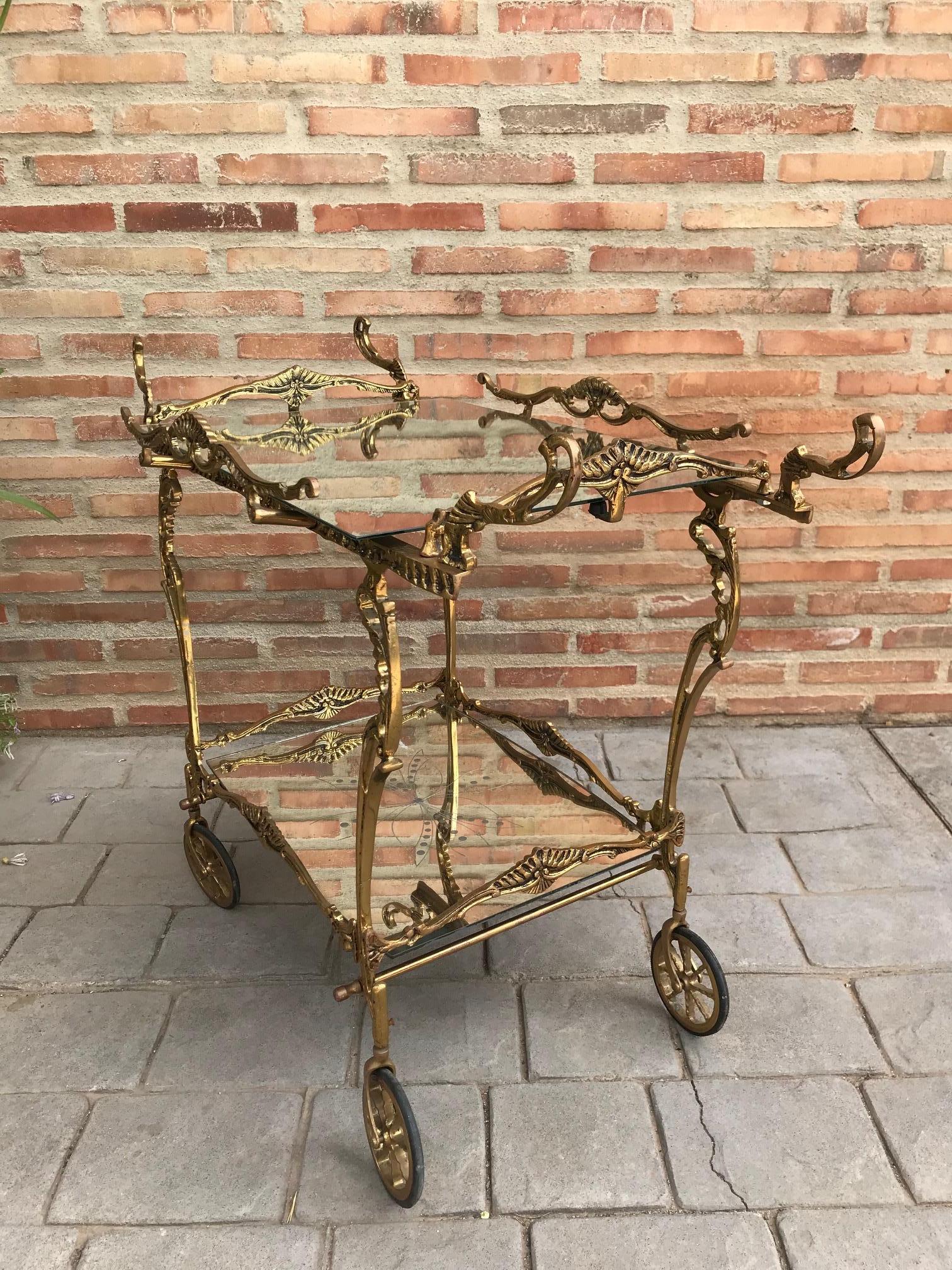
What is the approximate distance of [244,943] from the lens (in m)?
1.85

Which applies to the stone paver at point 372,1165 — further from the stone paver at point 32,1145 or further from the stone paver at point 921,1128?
the stone paver at point 921,1128

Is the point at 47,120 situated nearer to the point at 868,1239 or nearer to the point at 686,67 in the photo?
the point at 686,67

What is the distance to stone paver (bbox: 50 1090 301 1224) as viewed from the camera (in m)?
1.35

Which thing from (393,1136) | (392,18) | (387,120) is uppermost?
(392,18)

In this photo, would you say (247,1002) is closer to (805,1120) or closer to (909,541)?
(805,1120)

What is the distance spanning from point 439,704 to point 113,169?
1279 millimetres

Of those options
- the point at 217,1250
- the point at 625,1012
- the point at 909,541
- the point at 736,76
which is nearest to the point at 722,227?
the point at 736,76

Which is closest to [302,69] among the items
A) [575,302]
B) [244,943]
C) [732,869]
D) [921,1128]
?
[575,302]

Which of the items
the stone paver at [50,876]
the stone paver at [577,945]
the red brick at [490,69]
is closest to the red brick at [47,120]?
the red brick at [490,69]

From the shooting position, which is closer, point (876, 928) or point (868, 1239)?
point (868, 1239)

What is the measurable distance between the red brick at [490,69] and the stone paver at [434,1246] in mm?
2010

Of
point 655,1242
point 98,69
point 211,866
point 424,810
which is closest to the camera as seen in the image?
point 655,1242

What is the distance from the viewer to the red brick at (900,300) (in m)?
2.26

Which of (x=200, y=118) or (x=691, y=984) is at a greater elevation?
(x=200, y=118)
